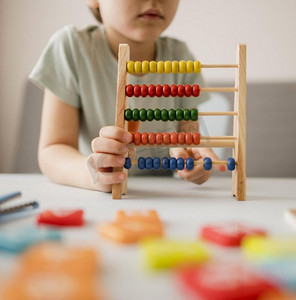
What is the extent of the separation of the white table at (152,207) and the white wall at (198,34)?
120 cm

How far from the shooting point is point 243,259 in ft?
1.14

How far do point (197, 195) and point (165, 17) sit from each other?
52 centimetres

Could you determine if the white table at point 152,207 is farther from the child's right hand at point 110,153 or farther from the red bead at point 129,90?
the red bead at point 129,90

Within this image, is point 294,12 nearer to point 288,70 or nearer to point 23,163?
point 288,70

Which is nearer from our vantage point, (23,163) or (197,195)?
(197,195)

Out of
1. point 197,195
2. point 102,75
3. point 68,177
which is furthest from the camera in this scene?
point 102,75

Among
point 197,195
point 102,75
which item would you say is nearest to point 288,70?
point 102,75

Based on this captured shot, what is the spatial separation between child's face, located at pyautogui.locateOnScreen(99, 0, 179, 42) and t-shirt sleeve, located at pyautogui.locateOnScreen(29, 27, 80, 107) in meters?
0.18

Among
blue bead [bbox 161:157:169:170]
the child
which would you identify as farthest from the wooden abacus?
the child

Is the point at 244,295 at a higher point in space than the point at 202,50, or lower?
lower

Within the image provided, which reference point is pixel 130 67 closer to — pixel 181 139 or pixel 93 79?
pixel 181 139

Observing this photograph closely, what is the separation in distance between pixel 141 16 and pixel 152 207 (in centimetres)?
58

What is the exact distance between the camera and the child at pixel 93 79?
0.99 metres

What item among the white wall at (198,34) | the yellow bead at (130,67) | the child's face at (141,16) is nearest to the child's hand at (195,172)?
the yellow bead at (130,67)
